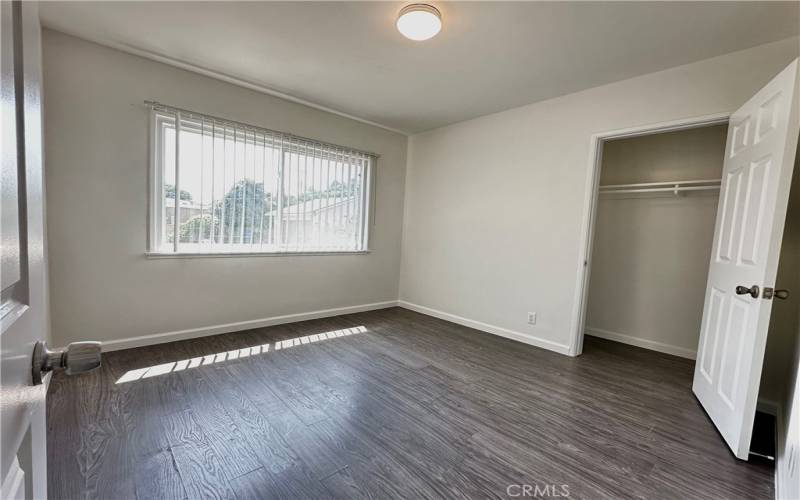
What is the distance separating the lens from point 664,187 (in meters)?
3.62

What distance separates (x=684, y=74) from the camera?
2625 millimetres

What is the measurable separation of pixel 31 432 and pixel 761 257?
9.27 feet

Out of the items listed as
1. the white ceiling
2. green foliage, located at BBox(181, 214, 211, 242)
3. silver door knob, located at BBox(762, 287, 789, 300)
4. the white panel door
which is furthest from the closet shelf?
green foliage, located at BBox(181, 214, 211, 242)

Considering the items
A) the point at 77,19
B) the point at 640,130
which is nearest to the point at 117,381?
the point at 77,19

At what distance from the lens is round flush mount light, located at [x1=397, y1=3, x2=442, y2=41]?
79.7 inches

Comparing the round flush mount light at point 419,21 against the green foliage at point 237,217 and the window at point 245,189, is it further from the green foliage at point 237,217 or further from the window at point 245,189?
the green foliage at point 237,217

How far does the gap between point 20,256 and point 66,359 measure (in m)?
0.18

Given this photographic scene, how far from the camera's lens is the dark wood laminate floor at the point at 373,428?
1.55 metres

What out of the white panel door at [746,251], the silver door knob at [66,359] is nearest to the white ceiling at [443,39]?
the white panel door at [746,251]

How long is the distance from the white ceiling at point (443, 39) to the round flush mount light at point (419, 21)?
0.06 meters

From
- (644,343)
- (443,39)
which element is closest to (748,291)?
(644,343)

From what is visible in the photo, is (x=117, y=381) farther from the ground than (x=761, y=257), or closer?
closer

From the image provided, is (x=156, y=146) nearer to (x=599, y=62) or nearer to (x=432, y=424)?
(x=432, y=424)

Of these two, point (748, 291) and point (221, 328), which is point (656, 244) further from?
point (221, 328)
